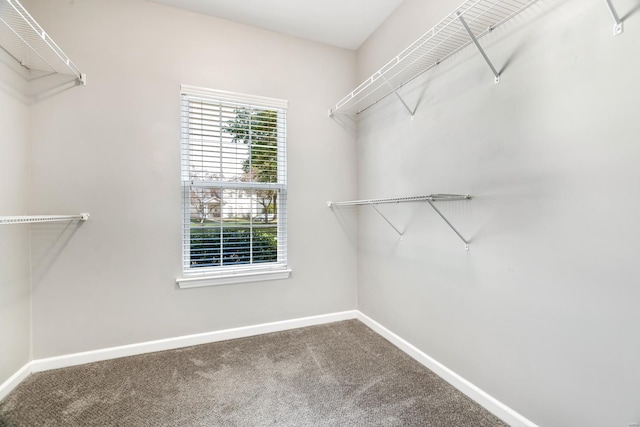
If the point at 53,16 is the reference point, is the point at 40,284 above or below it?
below

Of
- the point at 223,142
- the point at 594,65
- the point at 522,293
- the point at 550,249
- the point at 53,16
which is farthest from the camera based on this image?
the point at 223,142

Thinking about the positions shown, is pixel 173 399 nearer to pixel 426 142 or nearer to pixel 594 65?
pixel 426 142

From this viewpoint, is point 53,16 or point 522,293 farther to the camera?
point 53,16

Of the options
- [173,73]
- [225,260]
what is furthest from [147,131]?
[225,260]

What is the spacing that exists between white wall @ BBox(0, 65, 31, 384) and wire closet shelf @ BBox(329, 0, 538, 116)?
2210 mm

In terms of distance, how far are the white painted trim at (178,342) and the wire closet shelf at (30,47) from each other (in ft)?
6.14

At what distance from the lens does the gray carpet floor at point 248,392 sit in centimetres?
145

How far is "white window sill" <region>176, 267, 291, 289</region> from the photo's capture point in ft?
7.30

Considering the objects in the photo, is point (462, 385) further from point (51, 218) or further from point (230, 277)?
point (51, 218)

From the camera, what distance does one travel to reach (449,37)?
1569mm

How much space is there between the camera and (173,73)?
2180 millimetres

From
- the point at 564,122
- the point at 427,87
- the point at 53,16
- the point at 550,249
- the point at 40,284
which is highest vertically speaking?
the point at 53,16

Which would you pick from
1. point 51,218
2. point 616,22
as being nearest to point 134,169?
point 51,218

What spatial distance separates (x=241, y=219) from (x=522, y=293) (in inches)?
77.6
